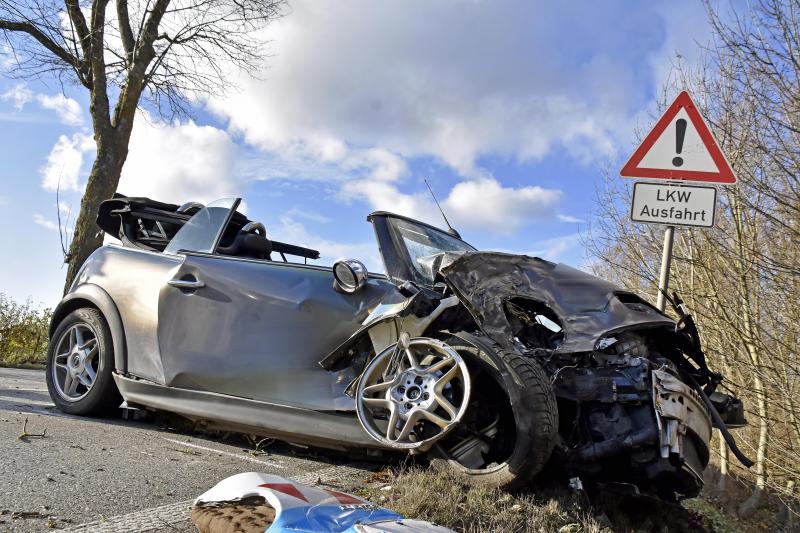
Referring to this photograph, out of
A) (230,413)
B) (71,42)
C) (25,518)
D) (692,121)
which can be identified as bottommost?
(25,518)

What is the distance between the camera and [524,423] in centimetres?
270

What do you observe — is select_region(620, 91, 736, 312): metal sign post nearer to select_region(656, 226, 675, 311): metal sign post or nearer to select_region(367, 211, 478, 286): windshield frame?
select_region(656, 226, 675, 311): metal sign post

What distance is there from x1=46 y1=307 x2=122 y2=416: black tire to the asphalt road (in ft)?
0.36

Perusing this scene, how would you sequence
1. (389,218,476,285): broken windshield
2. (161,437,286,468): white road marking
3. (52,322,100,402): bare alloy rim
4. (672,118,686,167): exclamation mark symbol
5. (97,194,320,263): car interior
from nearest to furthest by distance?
(161,437,286,468): white road marking, (389,218,476,285): broken windshield, (672,118,686,167): exclamation mark symbol, (52,322,100,402): bare alloy rim, (97,194,320,263): car interior

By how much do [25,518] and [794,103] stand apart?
6484 mm

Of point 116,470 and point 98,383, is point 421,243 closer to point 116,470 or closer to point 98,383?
point 116,470

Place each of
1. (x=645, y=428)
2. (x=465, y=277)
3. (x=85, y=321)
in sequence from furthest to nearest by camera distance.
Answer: (x=85, y=321)
(x=465, y=277)
(x=645, y=428)

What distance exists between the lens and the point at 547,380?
2.78 metres

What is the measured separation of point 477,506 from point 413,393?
2.02ft

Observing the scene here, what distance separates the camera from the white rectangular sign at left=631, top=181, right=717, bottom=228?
402 centimetres

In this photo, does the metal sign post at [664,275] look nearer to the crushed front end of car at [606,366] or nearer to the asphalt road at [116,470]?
the crushed front end of car at [606,366]

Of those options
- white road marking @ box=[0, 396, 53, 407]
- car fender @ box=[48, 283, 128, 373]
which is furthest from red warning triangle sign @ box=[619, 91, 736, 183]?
white road marking @ box=[0, 396, 53, 407]

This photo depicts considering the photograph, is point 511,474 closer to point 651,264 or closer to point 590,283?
point 590,283

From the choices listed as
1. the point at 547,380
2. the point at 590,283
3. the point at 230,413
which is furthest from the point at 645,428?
the point at 230,413
